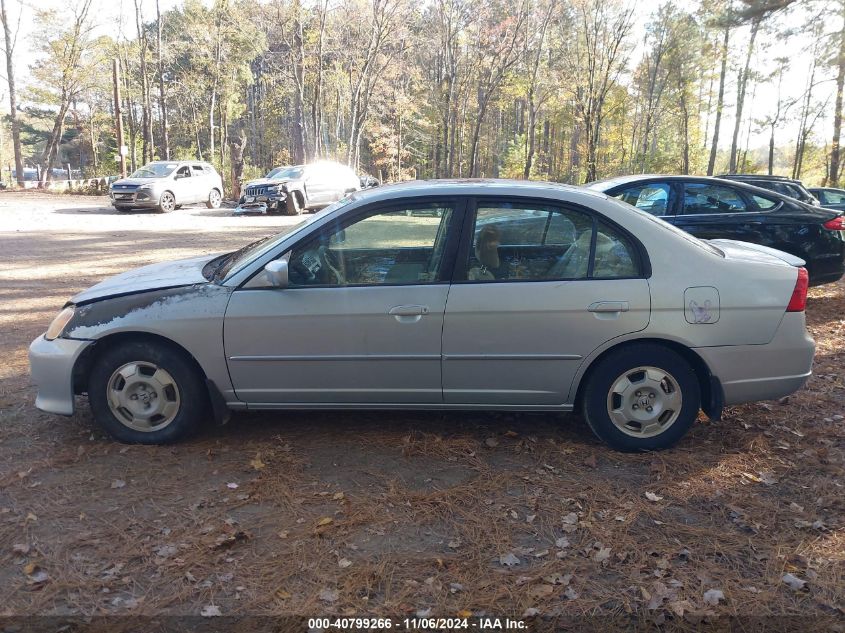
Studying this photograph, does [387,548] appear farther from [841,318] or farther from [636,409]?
[841,318]

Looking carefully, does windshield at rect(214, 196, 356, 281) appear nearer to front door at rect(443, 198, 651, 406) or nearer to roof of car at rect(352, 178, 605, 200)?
roof of car at rect(352, 178, 605, 200)

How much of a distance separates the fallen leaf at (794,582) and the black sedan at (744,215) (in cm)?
558

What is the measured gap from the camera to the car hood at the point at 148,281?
13.4 ft

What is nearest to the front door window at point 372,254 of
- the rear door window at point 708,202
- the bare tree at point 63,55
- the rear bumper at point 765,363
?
the rear bumper at point 765,363

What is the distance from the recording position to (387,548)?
305 cm

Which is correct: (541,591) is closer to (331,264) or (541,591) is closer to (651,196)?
(331,264)

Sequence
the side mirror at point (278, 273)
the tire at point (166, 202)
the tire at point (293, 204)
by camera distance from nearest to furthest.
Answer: the side mirror at point (278, 273) → the tire at point (166, 202) → the tire at point (293, 204)

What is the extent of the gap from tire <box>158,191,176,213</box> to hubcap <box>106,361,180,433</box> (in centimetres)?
1961

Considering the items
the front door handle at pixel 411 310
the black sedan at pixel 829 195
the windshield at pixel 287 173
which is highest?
the windshield at pixel 287 173

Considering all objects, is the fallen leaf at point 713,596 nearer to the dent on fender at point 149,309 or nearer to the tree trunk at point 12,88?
the dent on fender at point 149,309

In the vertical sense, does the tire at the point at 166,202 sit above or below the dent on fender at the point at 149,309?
above

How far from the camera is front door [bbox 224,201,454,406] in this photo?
386 centimetres

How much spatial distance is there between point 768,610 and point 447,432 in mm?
2155

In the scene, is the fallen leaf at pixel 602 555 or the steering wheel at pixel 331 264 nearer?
the fallen leaf at pixel 602 555
